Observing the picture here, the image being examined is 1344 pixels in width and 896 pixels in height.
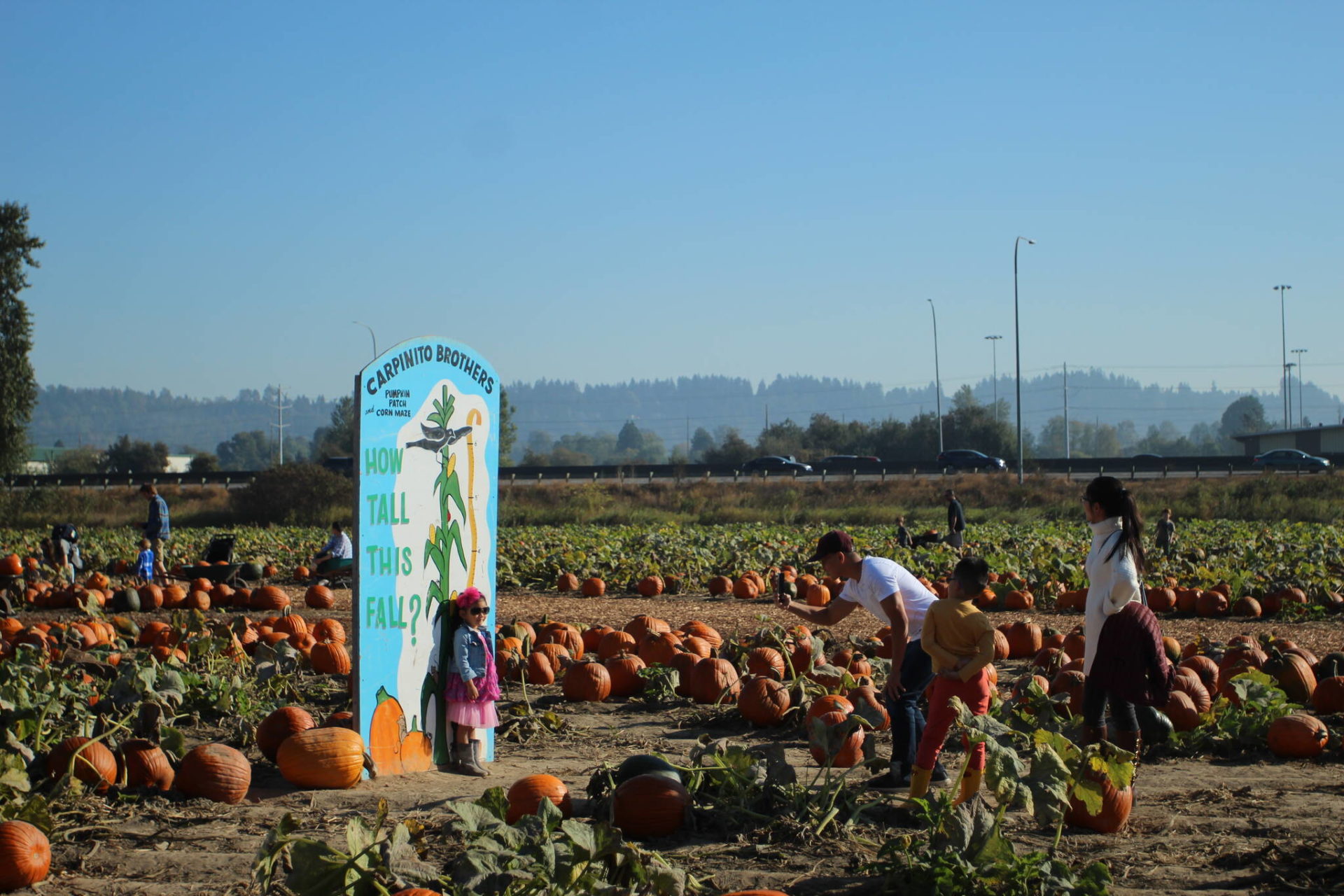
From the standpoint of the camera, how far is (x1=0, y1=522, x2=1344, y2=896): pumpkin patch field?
408cm

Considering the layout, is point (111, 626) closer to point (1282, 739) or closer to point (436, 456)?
→ point (436, 456)

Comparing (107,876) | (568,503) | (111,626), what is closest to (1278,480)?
(568,503)

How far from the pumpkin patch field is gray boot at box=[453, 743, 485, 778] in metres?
0.09

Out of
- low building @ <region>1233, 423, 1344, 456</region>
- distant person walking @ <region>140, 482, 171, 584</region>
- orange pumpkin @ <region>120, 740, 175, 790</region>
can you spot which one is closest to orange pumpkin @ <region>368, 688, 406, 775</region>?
orange pumpkin @ <region>120, 740, 175, 790</region>

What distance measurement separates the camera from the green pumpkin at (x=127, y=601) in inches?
585

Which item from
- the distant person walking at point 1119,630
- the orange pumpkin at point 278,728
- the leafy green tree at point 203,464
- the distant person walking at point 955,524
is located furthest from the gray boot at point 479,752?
the leafy green tree at point 203,464

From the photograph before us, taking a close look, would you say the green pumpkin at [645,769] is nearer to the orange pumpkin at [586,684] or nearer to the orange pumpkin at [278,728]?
the orange pumpkin at [278,728]

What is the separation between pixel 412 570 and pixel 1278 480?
117 feet

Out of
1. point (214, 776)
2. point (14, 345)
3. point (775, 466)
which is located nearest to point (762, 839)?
point (214, 776)

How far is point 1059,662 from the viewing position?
8180 mm

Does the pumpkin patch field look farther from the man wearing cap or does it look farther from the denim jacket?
the denim jacket

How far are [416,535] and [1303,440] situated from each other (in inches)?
3314

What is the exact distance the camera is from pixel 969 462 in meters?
55.2

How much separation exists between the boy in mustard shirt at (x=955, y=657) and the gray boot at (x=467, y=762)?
2.54 meters
